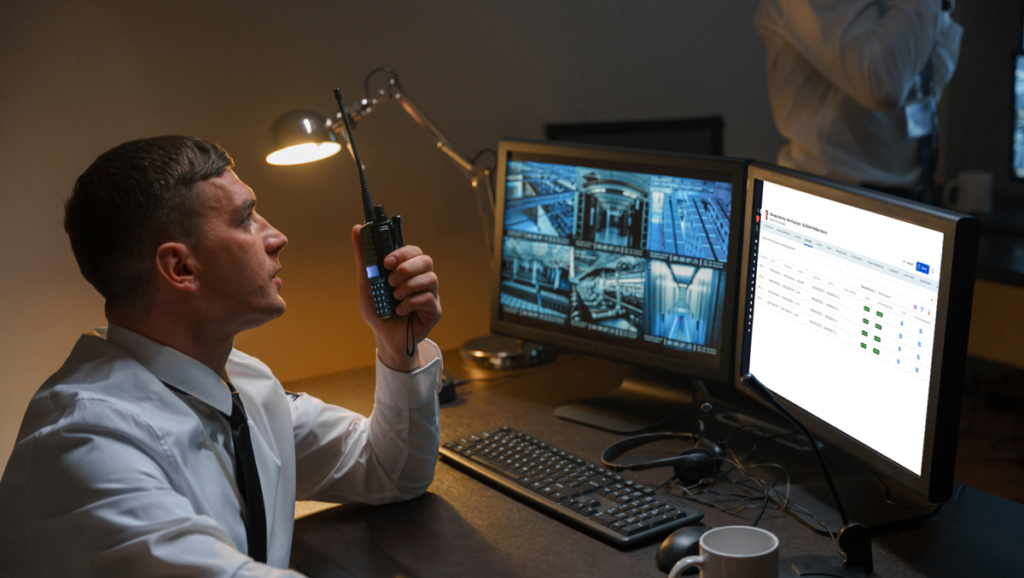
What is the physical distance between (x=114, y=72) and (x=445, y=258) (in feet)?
Answer: 2.76

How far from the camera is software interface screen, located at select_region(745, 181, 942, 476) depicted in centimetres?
91

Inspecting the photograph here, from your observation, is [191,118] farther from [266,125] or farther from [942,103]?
[942,103]

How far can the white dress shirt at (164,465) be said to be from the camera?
0.78 meters

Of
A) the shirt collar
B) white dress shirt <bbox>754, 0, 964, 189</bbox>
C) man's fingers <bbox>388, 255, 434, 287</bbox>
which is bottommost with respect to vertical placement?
the shirt collar

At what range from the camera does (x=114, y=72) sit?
5.09 feet

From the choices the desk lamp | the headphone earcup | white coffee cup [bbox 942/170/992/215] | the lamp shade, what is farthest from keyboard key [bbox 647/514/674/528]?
white coffee cup [bbox 942/170/992/215]

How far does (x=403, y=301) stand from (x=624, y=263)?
0.43 metres

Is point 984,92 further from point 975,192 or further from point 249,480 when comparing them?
point 249,480

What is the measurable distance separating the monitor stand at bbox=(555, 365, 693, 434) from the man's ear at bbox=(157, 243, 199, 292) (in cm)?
74

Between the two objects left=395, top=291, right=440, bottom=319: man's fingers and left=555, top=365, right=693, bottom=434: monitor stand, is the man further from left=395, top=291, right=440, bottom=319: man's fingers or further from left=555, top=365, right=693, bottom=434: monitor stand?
left=555, top=365, right=693, bottom=434: monitor stand

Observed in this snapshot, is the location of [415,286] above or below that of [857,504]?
above

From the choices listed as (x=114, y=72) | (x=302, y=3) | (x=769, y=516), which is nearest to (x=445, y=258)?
(x=302, y=3)

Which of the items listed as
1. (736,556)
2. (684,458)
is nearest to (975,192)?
(684,458)

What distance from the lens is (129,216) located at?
940 millimetres
